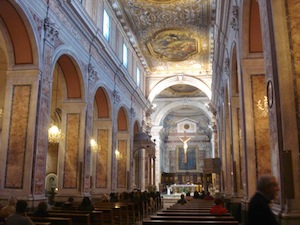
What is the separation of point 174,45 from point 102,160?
8665mm

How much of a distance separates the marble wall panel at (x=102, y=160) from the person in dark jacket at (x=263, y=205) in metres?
13.2

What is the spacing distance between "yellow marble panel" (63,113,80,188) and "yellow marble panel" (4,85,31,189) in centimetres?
345

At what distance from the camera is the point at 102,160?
15.9m

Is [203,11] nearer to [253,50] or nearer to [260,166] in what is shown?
[253,50]

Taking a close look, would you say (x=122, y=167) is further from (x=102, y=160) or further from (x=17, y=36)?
(x=17, y=36)

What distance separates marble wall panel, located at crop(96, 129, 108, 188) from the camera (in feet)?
51.3

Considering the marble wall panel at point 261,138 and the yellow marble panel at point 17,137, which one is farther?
the yellow marble panel at point 17,137

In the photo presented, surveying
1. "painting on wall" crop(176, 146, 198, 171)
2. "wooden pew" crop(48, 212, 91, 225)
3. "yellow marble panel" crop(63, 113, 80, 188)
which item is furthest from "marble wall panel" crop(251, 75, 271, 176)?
"painting on wall" crop(176, 146, 198, 171)

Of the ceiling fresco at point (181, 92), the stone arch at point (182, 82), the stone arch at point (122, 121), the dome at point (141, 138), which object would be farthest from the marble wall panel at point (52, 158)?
the ceiling fresco at point (181, 92)

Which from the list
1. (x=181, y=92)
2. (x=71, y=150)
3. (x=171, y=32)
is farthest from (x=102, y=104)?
(x=181, y=92)

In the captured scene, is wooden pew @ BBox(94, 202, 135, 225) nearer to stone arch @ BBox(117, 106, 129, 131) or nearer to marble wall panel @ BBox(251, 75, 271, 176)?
marble wall panel @ BBox(251, 75, 271, 176)

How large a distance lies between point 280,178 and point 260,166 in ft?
10.3

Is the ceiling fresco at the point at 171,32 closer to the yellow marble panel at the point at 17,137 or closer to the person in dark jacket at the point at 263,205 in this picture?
the yellow marble panel at the point at 17,137

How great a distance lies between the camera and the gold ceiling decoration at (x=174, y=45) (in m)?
19.3
